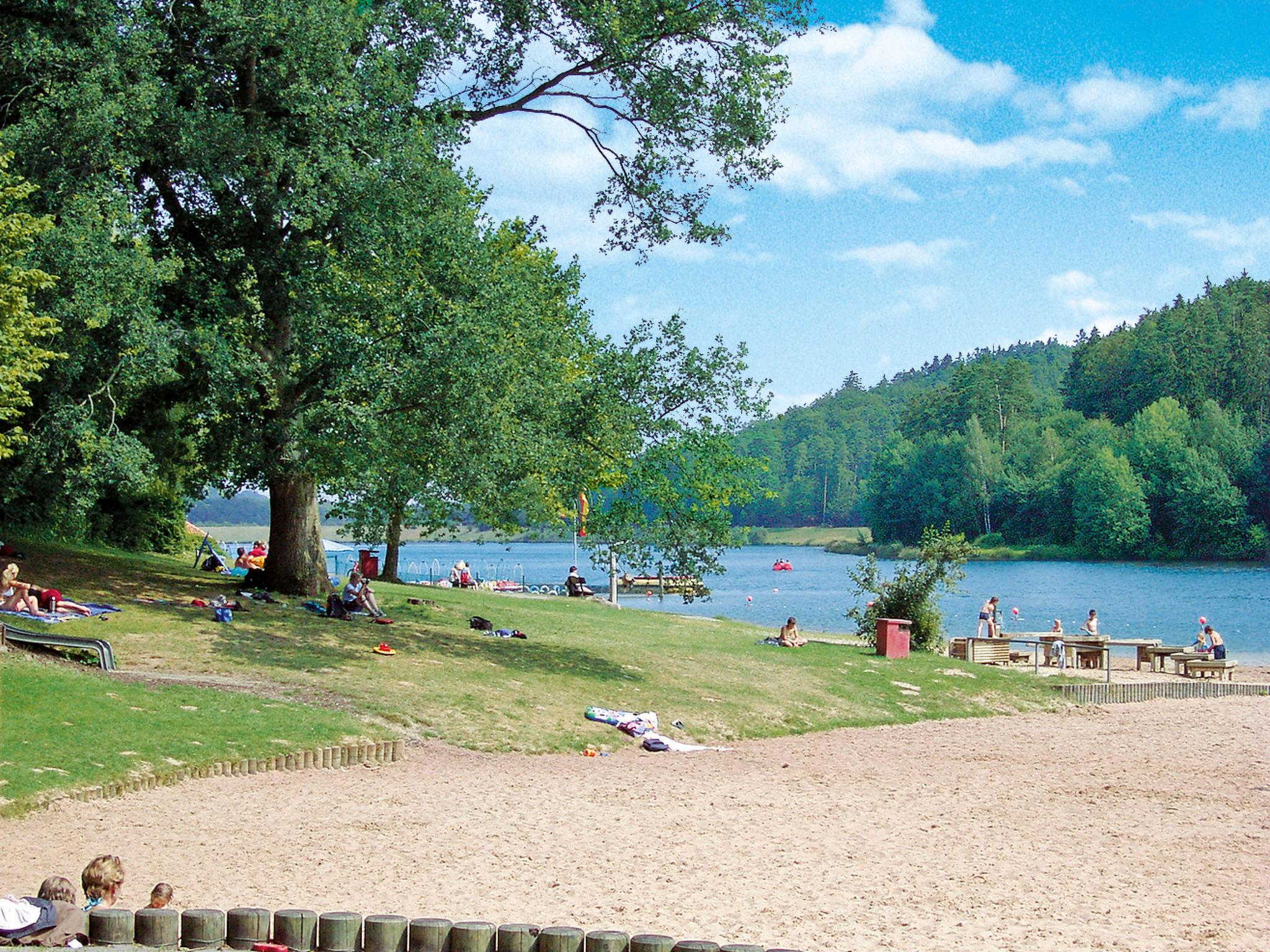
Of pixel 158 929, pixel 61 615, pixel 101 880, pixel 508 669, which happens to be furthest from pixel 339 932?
pixel 61 615

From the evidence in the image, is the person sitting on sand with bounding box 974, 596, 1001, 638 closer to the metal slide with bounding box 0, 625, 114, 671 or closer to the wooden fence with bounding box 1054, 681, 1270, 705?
the wooden fence with bounding box 1054, 681, 1270, 705

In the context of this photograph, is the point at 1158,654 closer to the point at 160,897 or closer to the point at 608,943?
the point at 608,943

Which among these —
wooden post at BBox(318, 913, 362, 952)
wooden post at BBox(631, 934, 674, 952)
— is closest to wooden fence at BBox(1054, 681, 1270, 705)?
wooden post at BBox(631, 934, 674, 952)

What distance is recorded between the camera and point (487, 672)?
1856cm

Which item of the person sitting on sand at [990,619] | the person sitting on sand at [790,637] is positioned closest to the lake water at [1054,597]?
the person sitting on sand at [990,619]

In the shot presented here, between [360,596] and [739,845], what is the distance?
13.3 meters

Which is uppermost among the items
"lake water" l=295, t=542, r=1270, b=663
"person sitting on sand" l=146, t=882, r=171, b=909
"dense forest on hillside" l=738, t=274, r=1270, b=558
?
"dense forest on hillside" l=738, t=274, r=1270, b=558

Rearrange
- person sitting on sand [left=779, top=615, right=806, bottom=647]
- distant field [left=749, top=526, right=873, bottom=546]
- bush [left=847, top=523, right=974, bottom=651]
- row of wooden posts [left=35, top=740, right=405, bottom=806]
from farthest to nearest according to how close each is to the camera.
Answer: distant field [left=749, top=526, right=873, bottom=546] → bush [left=847, top=523, right=974, bottom=651] → person sitting on sand [left=779, top=615, right=806, bottom=647] → row of wooden posts [left=35, top=740, right=405, bottom=806]

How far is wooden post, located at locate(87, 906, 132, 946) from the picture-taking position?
19.4 feet

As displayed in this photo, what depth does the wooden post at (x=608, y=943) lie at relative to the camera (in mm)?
5707

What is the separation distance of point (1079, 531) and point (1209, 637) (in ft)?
287

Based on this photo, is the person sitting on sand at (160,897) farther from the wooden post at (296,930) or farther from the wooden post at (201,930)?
the wooden post at (296,930)

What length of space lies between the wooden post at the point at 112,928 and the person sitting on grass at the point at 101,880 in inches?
35.2

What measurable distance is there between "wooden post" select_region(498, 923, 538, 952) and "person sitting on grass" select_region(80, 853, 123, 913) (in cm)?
247
